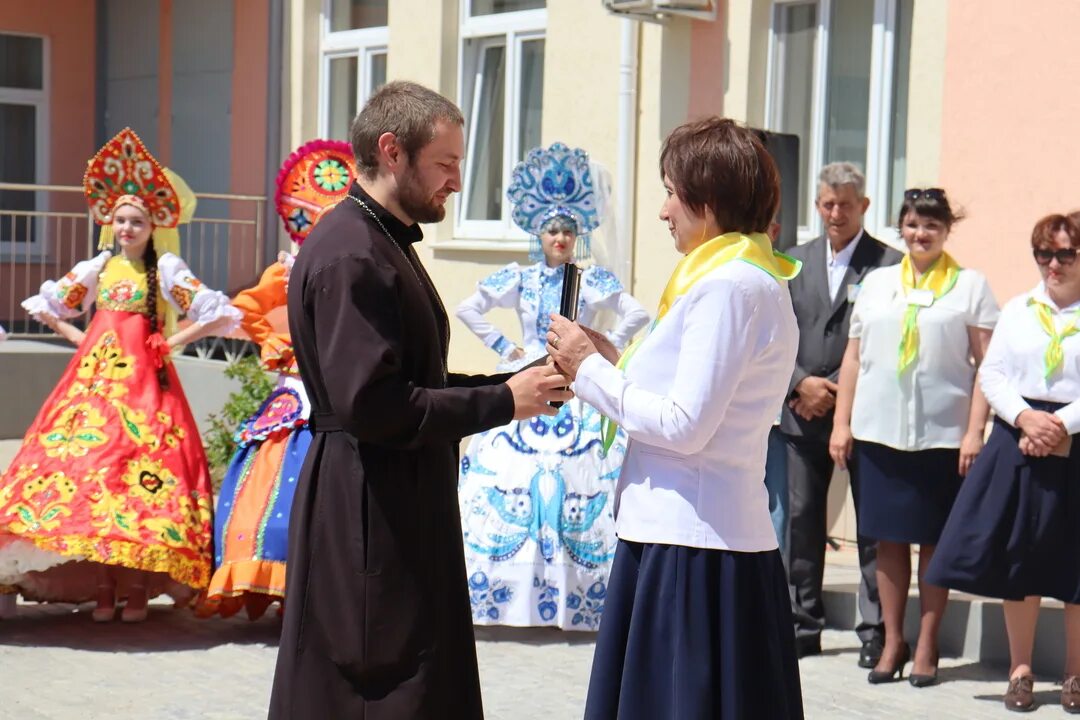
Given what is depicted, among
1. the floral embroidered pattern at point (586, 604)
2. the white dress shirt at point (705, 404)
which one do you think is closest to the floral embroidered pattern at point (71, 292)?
the floral embroidered pattern at point (586, 604)

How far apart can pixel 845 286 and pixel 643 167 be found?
367cm

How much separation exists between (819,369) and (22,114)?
40.9 ft

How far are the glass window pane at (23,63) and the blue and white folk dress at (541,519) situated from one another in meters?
11.4

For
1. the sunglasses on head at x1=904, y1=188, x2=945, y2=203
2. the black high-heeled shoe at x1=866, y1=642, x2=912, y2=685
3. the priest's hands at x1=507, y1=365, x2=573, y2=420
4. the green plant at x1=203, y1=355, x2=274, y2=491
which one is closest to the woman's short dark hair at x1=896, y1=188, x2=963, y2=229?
the sunglasses on head at x1=904, y1=188, x2=945, y2=203

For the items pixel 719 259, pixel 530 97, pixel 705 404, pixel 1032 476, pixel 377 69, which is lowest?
pixel 1032 476

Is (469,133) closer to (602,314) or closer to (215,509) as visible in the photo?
(602,314)

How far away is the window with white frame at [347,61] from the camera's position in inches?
506

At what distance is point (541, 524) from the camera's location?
263 inches

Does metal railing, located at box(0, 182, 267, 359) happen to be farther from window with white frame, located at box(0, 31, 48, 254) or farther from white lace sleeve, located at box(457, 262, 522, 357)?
white lace sleeve, located at box(457, 262, 522, 357)

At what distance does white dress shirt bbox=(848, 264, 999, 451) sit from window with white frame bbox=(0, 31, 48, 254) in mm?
12454

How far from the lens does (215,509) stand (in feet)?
21.8

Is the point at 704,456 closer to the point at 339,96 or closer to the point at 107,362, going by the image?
the point at 107,362

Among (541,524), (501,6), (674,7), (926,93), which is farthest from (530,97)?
(541,524)

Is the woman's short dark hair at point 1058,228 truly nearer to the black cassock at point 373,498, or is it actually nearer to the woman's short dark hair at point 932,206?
the woman's short dark hair at point 932,206
